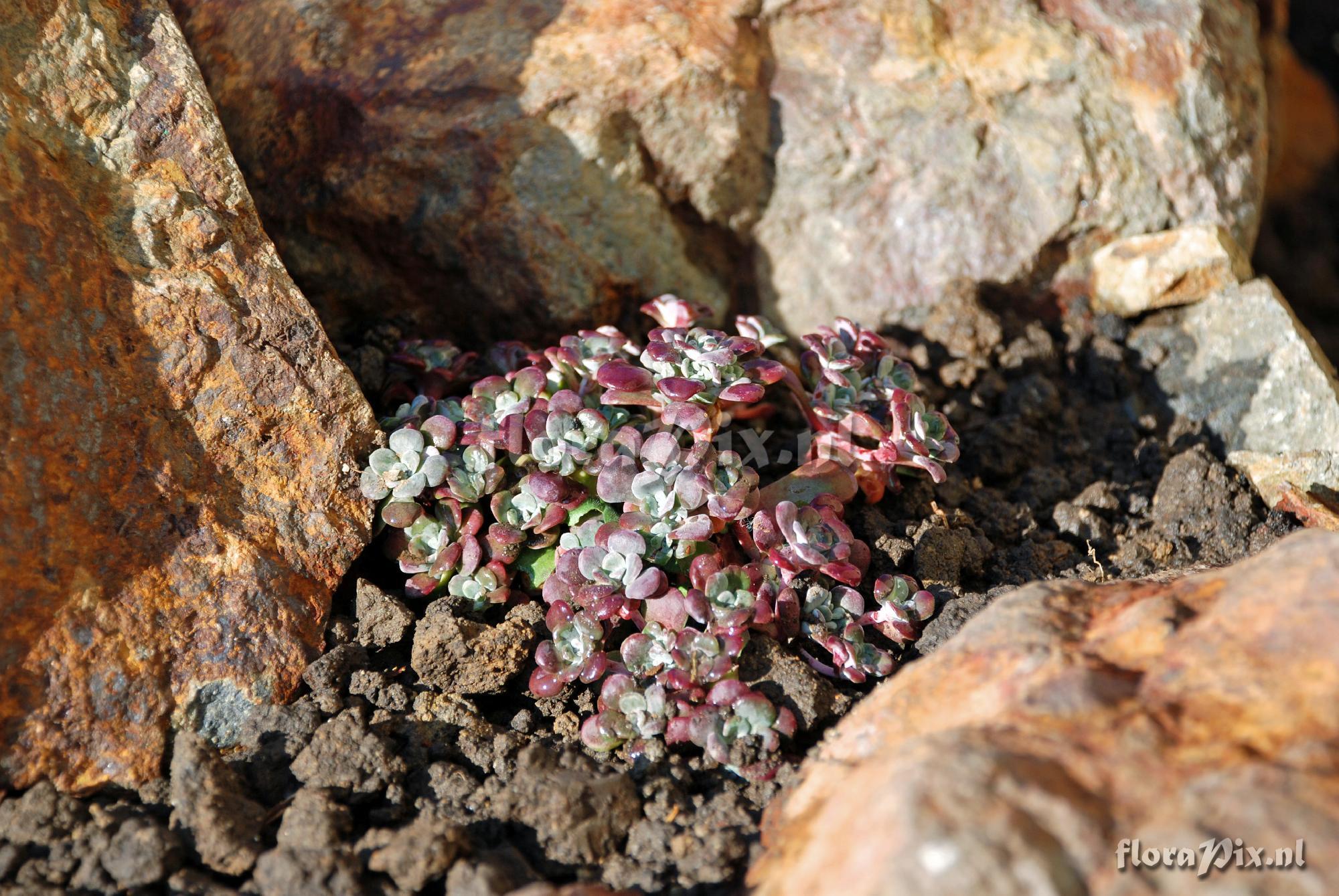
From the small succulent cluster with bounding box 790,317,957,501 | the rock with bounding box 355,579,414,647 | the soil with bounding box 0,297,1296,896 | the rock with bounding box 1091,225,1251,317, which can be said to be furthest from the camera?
the rock with bounding box 1091,225,1251,317

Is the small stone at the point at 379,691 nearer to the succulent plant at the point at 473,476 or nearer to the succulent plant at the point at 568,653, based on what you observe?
the succulent plant at the point at 568,653

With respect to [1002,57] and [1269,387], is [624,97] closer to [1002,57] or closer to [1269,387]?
[1002,57]

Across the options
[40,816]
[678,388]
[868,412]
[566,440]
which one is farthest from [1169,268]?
[40,816]

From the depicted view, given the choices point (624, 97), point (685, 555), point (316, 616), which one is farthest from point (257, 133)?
point (685, 555)

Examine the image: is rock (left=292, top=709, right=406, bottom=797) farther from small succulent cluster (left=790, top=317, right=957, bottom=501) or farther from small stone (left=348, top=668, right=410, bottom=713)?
small succulent cluster (left=790, top=317, right=957, bottom=501)

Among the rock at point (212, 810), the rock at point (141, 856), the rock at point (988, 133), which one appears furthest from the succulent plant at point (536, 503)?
the rock at point (988, 133)

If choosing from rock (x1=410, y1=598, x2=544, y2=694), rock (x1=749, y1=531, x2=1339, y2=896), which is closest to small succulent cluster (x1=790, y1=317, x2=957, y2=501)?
rock (x1=749, y1=531, x2=1339, y2=896)

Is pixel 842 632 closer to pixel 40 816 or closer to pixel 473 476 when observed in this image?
pixel 473 476
